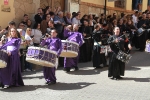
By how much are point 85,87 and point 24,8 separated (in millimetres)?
5649

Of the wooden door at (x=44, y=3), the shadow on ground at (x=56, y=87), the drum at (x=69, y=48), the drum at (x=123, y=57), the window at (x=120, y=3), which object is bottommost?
the shadow on ground at (x=56, y=87)

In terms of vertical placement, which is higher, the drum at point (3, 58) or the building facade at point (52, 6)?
the building facade at point (52, 6)

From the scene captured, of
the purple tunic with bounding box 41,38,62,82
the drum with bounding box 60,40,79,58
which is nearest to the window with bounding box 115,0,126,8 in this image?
the drum with bounding box 60,40,79,58

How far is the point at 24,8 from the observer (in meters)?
12.1

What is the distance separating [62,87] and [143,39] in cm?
880

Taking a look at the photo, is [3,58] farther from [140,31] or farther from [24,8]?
[140,31]

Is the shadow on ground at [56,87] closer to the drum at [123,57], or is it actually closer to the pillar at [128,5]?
the drum at [123,57]

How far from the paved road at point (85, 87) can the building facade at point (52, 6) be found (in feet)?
9.11

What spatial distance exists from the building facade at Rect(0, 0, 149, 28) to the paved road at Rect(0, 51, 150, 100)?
109 inches

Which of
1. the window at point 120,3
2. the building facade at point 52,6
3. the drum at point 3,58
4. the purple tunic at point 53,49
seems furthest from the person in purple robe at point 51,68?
the window at point 120,3

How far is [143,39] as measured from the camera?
611 inches

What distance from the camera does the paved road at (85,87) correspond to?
Result: 6855mm

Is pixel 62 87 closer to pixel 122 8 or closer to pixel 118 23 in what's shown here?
pixel 118 23

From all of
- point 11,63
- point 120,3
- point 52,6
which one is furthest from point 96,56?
point 120,3
